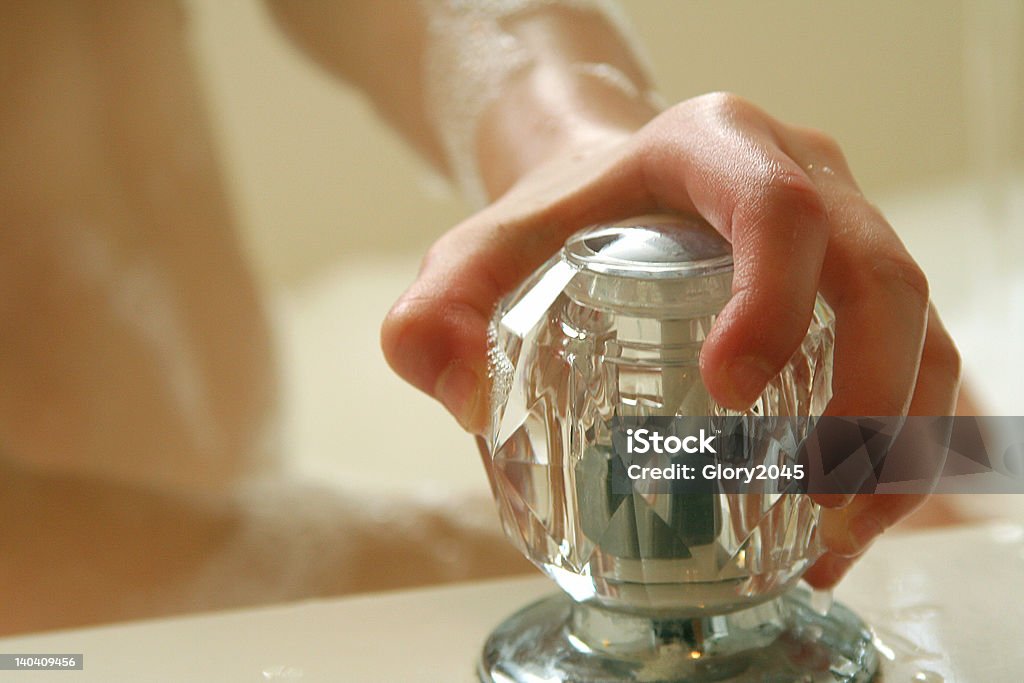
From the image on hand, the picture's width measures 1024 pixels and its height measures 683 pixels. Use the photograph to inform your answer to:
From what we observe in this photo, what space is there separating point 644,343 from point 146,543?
1.19 feet

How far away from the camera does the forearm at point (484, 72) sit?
421mm

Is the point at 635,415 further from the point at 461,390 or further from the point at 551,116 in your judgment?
the point at 551,116

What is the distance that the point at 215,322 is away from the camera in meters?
0.65

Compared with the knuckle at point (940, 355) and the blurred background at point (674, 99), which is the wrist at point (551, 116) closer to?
the knuckle at point (940, 355)

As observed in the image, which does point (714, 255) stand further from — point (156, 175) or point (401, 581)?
point (156, 175)

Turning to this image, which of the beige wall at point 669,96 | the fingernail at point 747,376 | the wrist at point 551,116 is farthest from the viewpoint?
the beige wall at point 669,96

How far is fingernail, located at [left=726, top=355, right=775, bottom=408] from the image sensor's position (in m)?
0.20

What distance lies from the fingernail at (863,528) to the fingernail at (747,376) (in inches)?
2.2

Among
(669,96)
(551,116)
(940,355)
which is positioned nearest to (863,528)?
(940,355)

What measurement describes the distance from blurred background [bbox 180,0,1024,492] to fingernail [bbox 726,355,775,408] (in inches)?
35.5

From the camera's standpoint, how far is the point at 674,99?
Answer: 1.15 meters

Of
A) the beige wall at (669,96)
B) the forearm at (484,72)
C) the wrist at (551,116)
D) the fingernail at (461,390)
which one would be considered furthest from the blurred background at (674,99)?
the fingernail at (461,390)

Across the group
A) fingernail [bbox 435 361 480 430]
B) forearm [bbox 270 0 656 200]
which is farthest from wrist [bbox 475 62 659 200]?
fingernail [bbox 435 361 480 430]

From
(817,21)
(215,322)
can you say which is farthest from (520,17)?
(817,21)
